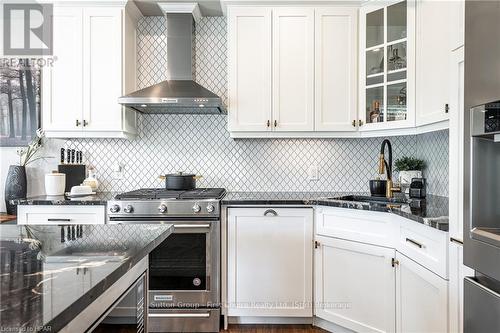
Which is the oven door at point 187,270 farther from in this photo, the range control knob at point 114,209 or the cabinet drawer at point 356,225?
the cabinet drawer at point 356,225

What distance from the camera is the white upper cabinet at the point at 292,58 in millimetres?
2512

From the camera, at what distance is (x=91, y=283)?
639mm

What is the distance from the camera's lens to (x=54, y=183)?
2.59 m

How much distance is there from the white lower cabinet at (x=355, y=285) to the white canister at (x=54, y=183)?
2163 millimetres

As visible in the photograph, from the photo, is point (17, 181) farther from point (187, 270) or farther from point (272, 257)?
point (272, 257)

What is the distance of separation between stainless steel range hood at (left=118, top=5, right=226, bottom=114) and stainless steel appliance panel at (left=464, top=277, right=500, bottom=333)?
191 cm

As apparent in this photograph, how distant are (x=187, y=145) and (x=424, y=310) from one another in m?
2.17

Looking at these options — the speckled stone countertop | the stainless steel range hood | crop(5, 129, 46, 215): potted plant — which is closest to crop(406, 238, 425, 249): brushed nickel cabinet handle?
the speckled stone countertop

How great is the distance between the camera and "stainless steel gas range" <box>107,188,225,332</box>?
2201 mm

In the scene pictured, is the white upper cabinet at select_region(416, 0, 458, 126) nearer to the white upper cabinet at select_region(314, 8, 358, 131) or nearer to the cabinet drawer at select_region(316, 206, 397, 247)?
the white upper cabinet at select_region(314, 8, 358, 131)

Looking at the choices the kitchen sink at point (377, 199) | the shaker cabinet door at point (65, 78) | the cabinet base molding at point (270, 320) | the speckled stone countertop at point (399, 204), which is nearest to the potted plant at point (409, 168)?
the speckled stone countertop at point (399, 204)

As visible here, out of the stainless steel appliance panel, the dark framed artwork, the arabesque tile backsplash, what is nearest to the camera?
the stainless steel appliance panel

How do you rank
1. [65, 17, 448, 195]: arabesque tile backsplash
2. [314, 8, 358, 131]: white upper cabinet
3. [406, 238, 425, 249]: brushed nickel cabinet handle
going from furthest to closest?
[65, 17, 448, 195]: arabesque tile backsplash → [314, 8, 358, 131]: white upper cabinet → [406, 238, 425, 249]: brushed nickel cabinet handle

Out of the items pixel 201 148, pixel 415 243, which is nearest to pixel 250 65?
pixel 201 148
